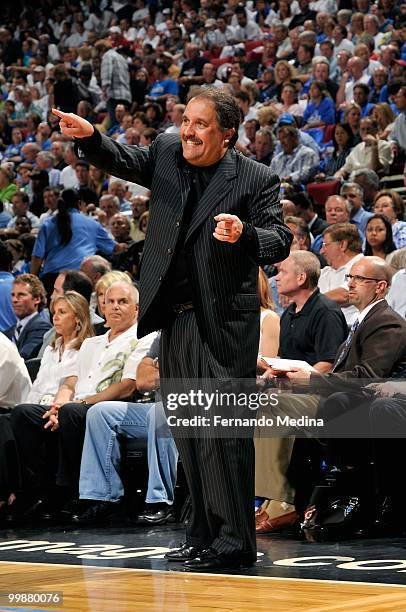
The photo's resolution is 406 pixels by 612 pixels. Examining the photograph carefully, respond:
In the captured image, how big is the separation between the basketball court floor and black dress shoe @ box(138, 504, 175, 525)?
34 centimetres

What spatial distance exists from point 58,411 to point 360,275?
1.80 metres

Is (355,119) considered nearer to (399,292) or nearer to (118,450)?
(399,292)

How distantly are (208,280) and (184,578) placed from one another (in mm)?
963

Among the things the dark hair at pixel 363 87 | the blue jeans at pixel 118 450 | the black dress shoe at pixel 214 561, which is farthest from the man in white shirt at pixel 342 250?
the dark hair at pixel 363 87

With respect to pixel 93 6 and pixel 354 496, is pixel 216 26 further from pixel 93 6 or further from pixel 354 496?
pixel 354 496

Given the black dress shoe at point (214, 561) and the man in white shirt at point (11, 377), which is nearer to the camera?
the black dress shoe at point (214, 561)

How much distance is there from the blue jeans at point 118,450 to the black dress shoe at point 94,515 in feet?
0.30

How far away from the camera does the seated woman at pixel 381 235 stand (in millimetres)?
7035

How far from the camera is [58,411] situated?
5.67m

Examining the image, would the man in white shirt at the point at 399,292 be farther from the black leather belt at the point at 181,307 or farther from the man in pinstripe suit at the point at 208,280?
the black leather belt at the point at 181,307

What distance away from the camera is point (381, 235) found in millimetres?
7043

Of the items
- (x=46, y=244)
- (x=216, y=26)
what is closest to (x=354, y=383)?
(x=46, y=244)

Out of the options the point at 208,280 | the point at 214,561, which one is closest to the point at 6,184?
the point at 208,280

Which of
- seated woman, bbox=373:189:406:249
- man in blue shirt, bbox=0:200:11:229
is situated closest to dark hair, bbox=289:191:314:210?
seated woman, bbox=373:189:406:249
